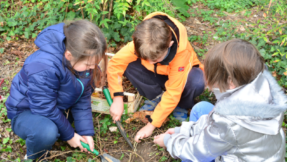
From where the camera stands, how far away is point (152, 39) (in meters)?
1.87

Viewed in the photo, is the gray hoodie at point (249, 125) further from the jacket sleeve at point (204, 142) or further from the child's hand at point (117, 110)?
the child's hand at point (117, 110)

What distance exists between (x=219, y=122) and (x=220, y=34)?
2852mm

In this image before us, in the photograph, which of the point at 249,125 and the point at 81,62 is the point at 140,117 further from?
the point at 249,125

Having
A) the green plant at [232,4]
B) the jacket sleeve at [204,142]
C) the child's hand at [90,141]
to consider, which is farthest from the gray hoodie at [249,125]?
the green plant at [232,4]

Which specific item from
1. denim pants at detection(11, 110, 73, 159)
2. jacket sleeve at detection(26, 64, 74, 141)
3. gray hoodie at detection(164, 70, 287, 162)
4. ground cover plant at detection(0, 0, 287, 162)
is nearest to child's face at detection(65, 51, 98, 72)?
jacket sleeve at detection(26, 64, 74, 141)

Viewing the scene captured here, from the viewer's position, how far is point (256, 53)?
1414 millimetres

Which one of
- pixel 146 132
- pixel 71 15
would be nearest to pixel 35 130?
pixel 146 132

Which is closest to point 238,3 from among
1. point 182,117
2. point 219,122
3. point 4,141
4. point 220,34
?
point 220,34

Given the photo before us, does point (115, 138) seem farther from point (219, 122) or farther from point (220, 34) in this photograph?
point (220, 34)

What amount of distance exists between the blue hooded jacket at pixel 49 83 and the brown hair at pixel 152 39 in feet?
2.03

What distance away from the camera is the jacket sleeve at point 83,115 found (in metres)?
2.21

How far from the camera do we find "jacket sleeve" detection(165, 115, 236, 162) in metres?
1.38

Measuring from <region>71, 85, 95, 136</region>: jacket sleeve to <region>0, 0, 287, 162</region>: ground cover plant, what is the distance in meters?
0.19

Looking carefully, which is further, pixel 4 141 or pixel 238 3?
pixel 238 3
